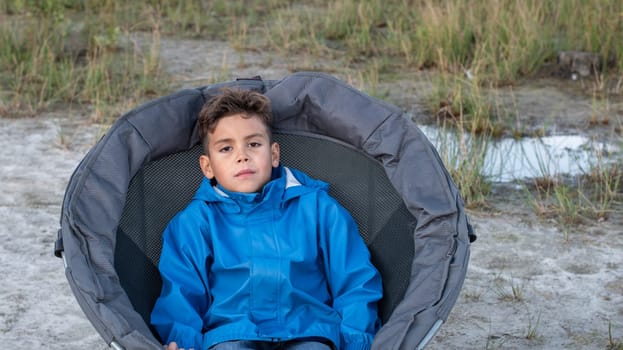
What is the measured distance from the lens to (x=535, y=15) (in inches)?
305

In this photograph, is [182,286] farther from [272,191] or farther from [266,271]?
[272,191]

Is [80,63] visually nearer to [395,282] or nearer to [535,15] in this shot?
[535,15]

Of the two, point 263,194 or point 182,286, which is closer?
point 182,286

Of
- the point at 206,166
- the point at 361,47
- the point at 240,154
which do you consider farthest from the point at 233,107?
the point at 361,47

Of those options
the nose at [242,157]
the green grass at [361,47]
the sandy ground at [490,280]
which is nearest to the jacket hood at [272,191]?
the nose at [242,157]

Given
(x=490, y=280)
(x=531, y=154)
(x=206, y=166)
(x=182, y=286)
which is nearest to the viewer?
(x=182, y=286)

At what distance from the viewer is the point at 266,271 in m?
3.26

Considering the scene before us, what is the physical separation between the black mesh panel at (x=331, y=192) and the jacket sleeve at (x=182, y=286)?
9 centimetres

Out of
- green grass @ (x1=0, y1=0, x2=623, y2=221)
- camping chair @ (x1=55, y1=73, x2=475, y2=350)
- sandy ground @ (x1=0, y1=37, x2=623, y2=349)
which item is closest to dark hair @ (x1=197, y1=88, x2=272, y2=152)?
camping chair @ (x1=55, y1=73, x2=475, y2=350)

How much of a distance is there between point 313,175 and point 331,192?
0.10 meters

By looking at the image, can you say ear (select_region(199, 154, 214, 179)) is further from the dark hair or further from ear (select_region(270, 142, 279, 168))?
ear (select_region(270, 142, 279, 168))

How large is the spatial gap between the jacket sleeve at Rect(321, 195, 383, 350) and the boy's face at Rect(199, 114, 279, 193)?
25cm

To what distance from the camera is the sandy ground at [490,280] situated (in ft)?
12.6

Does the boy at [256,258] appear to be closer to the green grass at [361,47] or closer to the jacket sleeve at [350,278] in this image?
the jacket sleeve at [350,278]
